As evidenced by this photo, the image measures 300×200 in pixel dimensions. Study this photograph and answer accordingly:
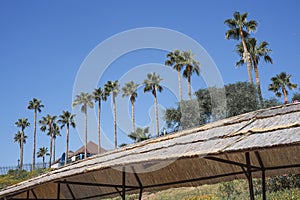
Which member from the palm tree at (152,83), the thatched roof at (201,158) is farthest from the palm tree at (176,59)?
the thatched roof at (201,158)

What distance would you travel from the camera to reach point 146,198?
15.7 metres

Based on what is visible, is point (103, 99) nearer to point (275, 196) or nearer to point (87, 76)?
point (275, 196)

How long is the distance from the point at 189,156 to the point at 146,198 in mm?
12115

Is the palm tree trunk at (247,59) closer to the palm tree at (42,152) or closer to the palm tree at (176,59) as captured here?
the palm tree at (176,59)

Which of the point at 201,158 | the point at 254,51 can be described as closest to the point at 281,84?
the point at 254,51

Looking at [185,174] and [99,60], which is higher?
[99,60]

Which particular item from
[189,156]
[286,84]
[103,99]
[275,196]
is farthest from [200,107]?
[189,156]

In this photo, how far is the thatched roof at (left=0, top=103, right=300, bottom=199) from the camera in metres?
3.88

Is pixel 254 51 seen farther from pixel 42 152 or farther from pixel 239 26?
pixel 42 152

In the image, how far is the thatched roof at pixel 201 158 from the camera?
153 inches

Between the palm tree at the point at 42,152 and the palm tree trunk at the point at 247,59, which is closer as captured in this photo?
the palm tree trunk at the point at 247,59

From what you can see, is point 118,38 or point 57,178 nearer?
point 57,178

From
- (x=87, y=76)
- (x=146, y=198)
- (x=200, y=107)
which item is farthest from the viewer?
(x=200, y=107)


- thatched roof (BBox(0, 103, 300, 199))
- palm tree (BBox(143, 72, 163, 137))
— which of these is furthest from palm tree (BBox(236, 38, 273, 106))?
thatched roof (BBox(0, 103, 300, 199))
